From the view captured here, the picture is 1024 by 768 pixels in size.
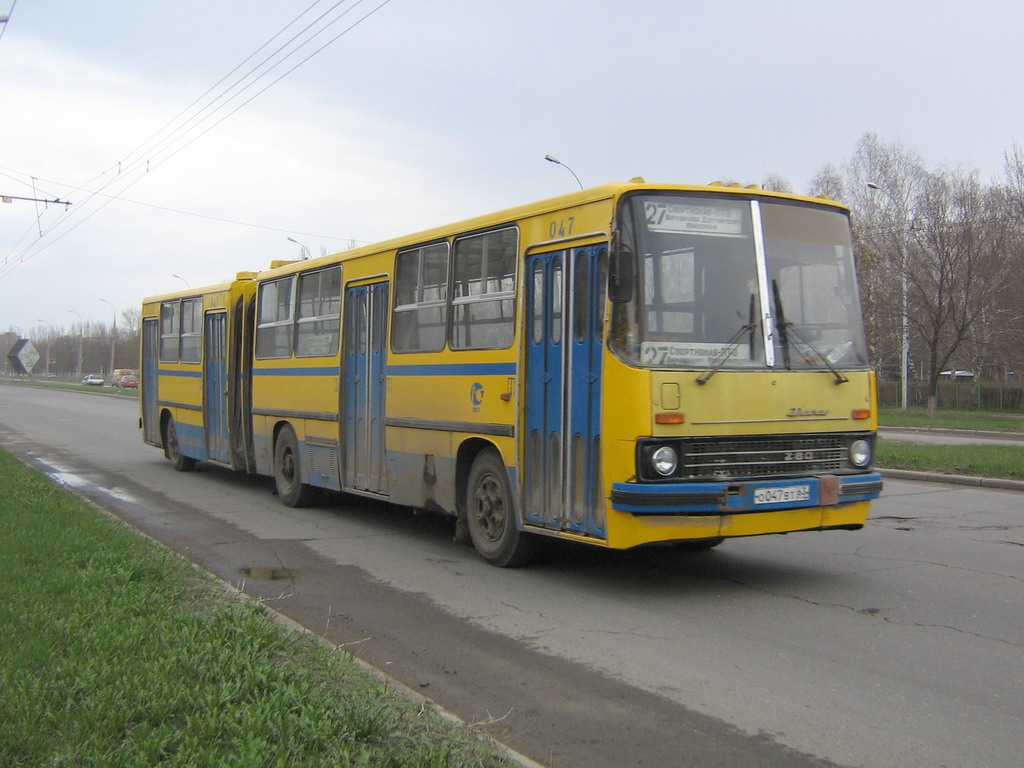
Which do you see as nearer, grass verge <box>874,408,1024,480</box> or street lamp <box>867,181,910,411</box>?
grass verge <box>874,408,1024,480</box>

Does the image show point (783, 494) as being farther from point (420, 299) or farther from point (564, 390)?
point (420, 299)

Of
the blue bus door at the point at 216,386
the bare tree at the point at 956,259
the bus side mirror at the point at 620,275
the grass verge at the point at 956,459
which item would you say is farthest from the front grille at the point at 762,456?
the bare tree at the point at 956,259

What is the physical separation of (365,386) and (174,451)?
26.4ft

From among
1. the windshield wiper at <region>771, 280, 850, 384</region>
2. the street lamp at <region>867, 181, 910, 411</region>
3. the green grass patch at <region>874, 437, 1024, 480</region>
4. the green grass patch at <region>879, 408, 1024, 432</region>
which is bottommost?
the green grass patch at <region>879, 408, 1024, 432</region>

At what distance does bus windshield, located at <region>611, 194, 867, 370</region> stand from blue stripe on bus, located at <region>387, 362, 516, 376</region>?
1.42 meters

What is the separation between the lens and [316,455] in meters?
12.1

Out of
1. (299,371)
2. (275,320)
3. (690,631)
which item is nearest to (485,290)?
(690,631)

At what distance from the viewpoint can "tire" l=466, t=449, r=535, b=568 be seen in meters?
8.45

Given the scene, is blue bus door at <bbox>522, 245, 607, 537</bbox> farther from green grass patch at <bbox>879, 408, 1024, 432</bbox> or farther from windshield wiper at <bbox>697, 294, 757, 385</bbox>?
green grass patch at <bbox>879, 408, 1024, 432</bbox>

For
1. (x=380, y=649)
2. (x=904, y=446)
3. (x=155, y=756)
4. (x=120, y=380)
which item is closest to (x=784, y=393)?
(x=380, y=649)

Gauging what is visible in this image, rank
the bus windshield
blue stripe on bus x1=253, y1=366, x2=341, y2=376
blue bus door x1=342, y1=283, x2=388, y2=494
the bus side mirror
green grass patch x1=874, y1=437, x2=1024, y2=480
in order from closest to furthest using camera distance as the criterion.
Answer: the bus side mirror < the bus windshield < blue bus door x1=342, y1=283, x2=388, y2=494 < blue stripe on bus x1=253, y1=366, x2=341, y2=376 < green grass patch x1=874, y1=437, x2=1024, y2=480

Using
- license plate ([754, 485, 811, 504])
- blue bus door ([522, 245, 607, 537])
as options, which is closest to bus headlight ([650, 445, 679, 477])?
blue bus door ([522, 245, 607, 537])

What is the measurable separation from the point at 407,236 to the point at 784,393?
4521 mm

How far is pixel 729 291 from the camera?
24.4ft
